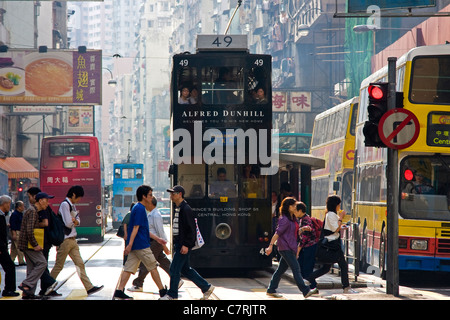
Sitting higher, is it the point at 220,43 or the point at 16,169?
the point at 220,43

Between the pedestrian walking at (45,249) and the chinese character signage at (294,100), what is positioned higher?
the chinese character signage at (294,100)

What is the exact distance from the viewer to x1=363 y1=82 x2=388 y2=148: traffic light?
41.8 ft

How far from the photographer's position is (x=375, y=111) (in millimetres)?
12797

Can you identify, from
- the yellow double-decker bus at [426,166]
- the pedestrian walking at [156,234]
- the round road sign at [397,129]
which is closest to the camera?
the round road sign at [397,129]

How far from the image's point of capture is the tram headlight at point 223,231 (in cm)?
1728

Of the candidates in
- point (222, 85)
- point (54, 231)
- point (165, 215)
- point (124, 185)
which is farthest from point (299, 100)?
point (54, 231)

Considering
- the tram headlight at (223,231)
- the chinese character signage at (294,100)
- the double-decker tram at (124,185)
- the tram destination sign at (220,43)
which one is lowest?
the double-decker tram at (124,185)

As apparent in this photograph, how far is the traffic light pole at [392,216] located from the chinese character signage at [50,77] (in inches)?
1313

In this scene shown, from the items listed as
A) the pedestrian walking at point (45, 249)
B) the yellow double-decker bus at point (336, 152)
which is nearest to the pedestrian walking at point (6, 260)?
the pedestrian walking at point (45, 249)

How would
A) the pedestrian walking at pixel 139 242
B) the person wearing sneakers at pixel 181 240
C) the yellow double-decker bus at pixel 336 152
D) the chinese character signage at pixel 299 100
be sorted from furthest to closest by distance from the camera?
the chinese character signage at pixel 299 100 → the yellow double-decker bus at pixel 336 152 → the pedestrian walking at pixel 139 242 → the person wearing sneakers at pixel 181 240

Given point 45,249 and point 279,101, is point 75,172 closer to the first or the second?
point 45,249

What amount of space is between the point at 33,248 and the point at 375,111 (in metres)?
5.37

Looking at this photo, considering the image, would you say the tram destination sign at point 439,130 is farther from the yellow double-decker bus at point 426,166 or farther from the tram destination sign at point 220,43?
→ the tram destination sign at point 220,43
